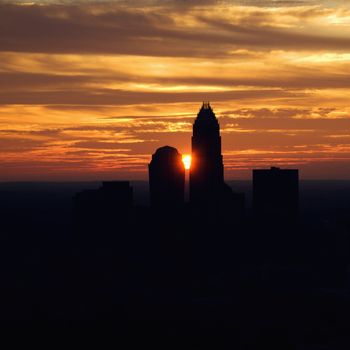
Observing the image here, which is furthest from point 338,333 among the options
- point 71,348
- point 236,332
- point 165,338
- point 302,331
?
point 71,348

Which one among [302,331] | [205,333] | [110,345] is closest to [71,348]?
[110,345]

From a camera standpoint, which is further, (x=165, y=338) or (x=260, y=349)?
(x=165, y=338)

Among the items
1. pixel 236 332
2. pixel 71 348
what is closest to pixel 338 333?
pixel 236 332

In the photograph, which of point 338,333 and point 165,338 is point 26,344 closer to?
point 165,338

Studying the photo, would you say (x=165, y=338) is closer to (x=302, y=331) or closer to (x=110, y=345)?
(x=110, y=345)

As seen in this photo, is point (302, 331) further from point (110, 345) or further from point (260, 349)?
point (110, 345)

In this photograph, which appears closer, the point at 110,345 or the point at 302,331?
the point at 110,345

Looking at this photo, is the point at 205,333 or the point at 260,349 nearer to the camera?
the point at 260,349
